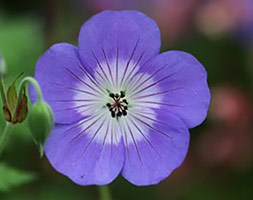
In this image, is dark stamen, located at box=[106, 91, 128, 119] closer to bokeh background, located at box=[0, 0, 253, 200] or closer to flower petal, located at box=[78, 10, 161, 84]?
flower petal, located at box=[78, 10, 161, 84]

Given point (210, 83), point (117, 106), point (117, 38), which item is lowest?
point (210, 83)

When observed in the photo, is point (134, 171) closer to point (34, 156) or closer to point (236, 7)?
point (34, 156)

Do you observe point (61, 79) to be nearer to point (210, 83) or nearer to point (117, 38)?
point (117, 38)

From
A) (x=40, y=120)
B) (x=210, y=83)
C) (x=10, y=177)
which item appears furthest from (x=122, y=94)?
(x=210, y=83)

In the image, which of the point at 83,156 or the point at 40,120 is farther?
the point at 83,156

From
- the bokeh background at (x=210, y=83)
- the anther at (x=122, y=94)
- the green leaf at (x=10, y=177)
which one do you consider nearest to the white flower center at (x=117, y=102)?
the anther at (x=122, y=94)

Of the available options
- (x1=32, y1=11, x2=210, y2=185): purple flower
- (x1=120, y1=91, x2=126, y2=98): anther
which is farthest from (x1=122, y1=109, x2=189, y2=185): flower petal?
(x1=120, y1=91, x2=126, y2=98): anther

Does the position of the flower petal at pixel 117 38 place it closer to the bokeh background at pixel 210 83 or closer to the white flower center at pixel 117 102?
the white flower center at pixel 117 102

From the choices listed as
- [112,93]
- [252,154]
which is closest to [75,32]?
[252,154]
